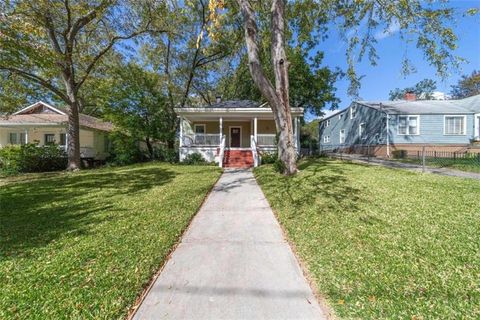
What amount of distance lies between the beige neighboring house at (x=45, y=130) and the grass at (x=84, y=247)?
43.8ft

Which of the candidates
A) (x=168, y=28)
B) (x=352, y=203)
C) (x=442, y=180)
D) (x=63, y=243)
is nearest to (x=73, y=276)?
(x=63, y=243)

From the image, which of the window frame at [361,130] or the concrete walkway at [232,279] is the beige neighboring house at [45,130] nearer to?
the concrete walkway at [232,279]

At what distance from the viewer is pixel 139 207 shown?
20.4 ft

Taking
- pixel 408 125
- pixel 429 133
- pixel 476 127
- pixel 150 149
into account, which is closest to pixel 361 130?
pixel 408 125

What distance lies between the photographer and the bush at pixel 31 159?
1536 cm

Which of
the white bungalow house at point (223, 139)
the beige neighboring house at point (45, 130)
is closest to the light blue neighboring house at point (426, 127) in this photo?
the white bungalow house at point (223, 139)

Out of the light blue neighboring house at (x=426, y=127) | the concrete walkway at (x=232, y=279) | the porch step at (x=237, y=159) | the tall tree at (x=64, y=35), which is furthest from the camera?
the light blue neighboring house at (x=426, y=127)

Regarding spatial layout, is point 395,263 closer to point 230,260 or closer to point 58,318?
point 230,260

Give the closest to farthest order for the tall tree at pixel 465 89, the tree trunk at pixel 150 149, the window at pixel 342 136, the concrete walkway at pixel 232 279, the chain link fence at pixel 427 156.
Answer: the concrete walkway at pixel 232 279, the chain link fence at pixel 427 156, the tree trunk at pixel 150 149, the window at pixel 342 136, the tall tree at pixel 465 89

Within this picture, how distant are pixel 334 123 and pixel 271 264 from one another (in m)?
30.3

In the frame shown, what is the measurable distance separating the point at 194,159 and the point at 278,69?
8554 mm

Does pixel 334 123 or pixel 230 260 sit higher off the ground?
pixel 334 123

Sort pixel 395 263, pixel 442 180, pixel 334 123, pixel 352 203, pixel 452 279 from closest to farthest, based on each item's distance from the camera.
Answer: pixel 452 279
pixel 395 263
pixel 352 203
pixel 442 180
pixel 334 123

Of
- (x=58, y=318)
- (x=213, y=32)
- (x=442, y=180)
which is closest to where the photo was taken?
(x=58, y=318)
